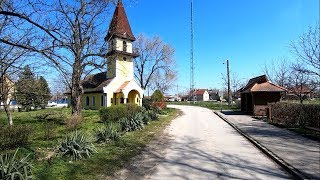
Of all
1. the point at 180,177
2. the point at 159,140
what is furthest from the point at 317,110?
the point at 180,177

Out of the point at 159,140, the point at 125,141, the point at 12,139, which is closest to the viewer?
the point at 12,139

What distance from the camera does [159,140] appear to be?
14.6 m

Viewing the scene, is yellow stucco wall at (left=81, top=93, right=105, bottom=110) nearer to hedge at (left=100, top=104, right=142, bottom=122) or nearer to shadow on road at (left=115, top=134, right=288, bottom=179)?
hedge at (left=100, top=104, right=142, bottom=122)

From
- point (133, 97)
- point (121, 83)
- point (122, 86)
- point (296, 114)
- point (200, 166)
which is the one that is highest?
point (121, 83)

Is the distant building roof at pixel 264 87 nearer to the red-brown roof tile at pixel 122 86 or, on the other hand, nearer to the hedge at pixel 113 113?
the hedge at pixel 113 113

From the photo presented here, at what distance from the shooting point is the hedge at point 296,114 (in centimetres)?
1686

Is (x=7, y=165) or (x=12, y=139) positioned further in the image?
(x=12, y=139)

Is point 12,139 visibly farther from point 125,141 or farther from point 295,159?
point 295,159

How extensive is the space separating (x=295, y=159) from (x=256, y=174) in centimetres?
232

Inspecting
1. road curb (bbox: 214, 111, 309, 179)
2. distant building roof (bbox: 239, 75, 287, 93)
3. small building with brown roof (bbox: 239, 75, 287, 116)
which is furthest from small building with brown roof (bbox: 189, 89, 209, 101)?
road curb (bbox: 214, 111, 309, 179)

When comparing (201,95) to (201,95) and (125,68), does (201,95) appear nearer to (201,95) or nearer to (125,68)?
(201,95)

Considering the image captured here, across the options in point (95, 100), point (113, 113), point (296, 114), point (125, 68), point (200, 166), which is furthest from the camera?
point (95, 100)

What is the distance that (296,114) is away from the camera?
19.6m

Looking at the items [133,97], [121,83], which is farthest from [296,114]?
[133,97]
